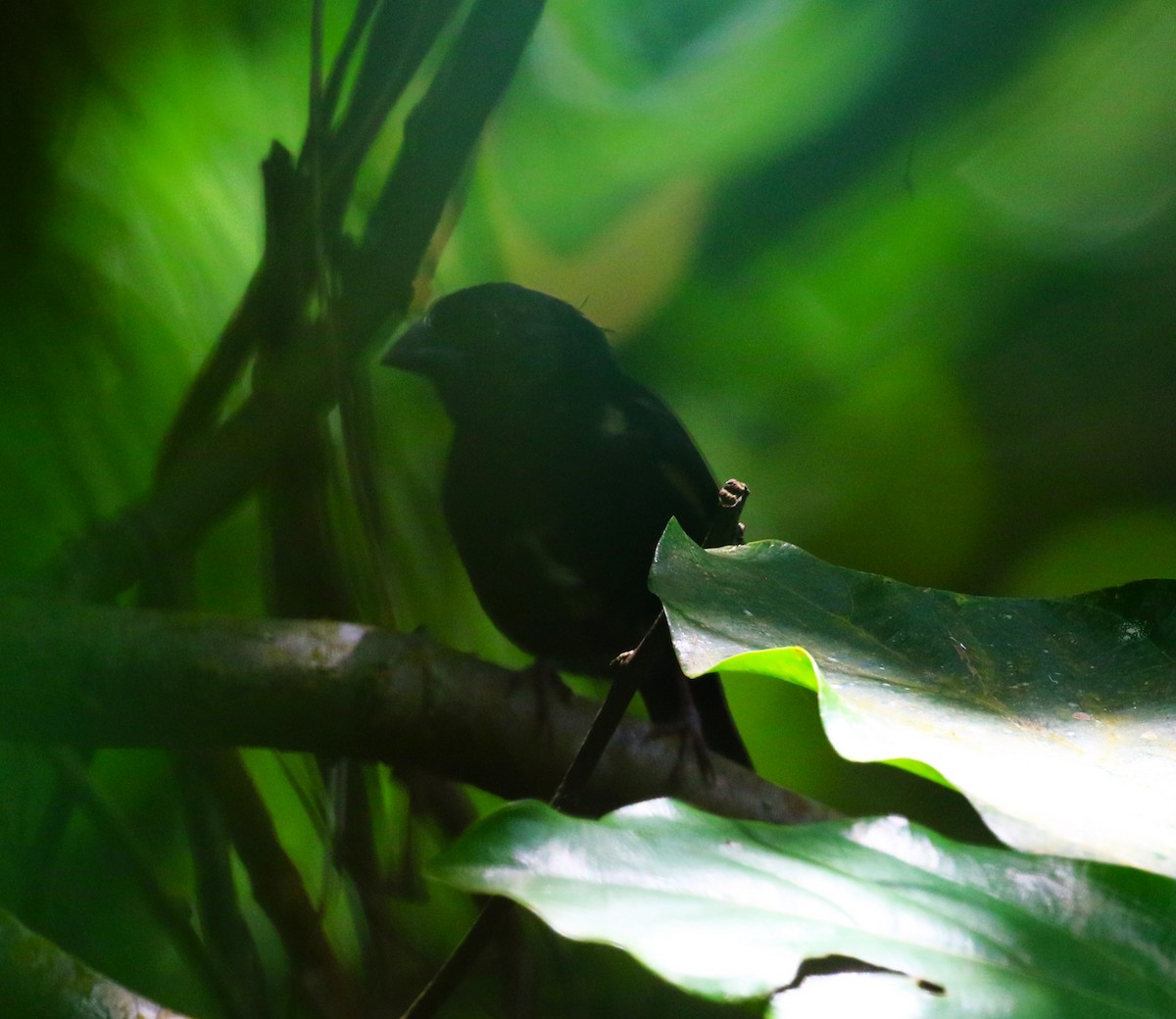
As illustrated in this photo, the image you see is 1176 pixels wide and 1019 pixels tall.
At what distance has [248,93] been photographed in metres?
1.25

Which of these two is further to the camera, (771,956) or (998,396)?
(998,396)

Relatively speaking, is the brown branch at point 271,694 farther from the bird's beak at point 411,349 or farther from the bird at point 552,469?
the bird's beak at point 411,349

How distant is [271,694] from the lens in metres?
0.95

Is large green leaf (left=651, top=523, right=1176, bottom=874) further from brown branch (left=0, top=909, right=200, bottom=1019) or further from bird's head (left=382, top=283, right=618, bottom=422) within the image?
bird's head (left=382, top=283, right=618, bottom=422)

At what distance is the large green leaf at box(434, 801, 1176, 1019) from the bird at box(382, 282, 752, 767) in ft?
2.43

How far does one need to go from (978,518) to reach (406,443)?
2.78 feet

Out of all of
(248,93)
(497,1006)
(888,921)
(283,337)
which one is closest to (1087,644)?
(888,921)

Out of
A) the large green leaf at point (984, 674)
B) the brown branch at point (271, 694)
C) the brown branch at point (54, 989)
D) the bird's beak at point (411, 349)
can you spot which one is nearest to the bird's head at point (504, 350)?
the bird's beak at point (411, 349)

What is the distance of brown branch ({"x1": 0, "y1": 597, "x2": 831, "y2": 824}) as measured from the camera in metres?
0.94

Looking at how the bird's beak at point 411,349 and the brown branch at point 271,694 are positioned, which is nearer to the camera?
the brown branch at point 271,694

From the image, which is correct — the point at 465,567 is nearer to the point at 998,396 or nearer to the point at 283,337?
the point at 283,337

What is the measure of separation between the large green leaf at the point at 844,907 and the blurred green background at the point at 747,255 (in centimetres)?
89

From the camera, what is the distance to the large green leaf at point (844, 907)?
374 millimetres

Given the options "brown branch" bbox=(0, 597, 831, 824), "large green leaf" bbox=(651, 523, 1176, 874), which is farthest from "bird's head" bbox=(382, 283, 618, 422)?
"large green leaf" bbox=(651, 523, 1176, 874)
